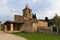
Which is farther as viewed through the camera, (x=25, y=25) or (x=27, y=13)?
(x=27, y=13)

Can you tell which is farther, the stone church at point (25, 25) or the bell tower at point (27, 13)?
the bell tower at point (27, 13)

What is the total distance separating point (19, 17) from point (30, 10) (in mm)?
6054

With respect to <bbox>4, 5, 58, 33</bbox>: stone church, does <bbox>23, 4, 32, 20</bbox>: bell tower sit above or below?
above

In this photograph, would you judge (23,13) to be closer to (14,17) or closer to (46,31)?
(14,17)

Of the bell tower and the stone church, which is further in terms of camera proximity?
the bell tower

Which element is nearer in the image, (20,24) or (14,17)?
(20,24)

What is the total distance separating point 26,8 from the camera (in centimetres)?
6519

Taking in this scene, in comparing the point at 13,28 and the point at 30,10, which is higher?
the point at 30,10

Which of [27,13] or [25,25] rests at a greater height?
[27,13]

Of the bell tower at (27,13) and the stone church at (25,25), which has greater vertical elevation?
the bell tower at (27,13)

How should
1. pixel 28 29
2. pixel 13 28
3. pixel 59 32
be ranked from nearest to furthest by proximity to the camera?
pixel 59 32
pixel 28 29
pixel 13 28

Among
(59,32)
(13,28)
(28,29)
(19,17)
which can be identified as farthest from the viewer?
(19,17)

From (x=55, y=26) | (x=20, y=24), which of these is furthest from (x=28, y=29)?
(x=55, y=26)

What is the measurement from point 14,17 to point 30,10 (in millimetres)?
7220
